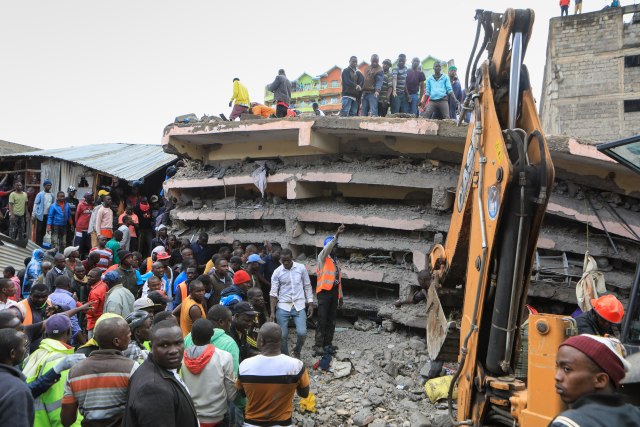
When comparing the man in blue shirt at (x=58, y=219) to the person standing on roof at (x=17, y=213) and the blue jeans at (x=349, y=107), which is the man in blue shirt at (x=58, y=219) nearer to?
the person standing on roof at (x=17, y=213)

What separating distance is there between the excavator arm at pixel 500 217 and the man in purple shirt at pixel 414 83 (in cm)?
655

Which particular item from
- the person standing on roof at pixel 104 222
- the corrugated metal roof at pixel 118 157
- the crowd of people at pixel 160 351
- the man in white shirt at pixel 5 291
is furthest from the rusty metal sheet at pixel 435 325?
the corrugated metal roof at pixel 118 157

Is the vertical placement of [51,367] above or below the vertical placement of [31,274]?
above

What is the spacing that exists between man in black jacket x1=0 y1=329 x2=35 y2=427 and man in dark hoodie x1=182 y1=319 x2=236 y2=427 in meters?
1.25

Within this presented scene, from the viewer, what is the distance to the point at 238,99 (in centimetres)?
1127

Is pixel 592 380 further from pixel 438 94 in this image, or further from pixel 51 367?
pixel 438 94

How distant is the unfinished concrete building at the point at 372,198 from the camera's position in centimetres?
626

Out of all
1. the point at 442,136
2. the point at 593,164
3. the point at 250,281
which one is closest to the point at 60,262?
the point at 250,281

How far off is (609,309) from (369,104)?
698cm

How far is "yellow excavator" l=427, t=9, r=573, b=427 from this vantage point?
300 cm

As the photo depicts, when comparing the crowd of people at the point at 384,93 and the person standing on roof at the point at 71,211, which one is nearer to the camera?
the crowd of people at the point at 384,93

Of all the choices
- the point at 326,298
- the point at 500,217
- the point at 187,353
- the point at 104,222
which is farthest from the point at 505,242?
the point at 104,222

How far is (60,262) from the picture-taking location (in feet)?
24.0

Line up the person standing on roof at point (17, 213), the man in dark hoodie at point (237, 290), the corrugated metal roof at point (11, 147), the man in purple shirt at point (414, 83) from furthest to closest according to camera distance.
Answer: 1. the corrugated metal roof at point (11, 147)
2. the person standing on roof at point (17, 213)
3. the man in purple shirt at point (414, 83)
4. the man in dark hoodie at point (237, 290)
